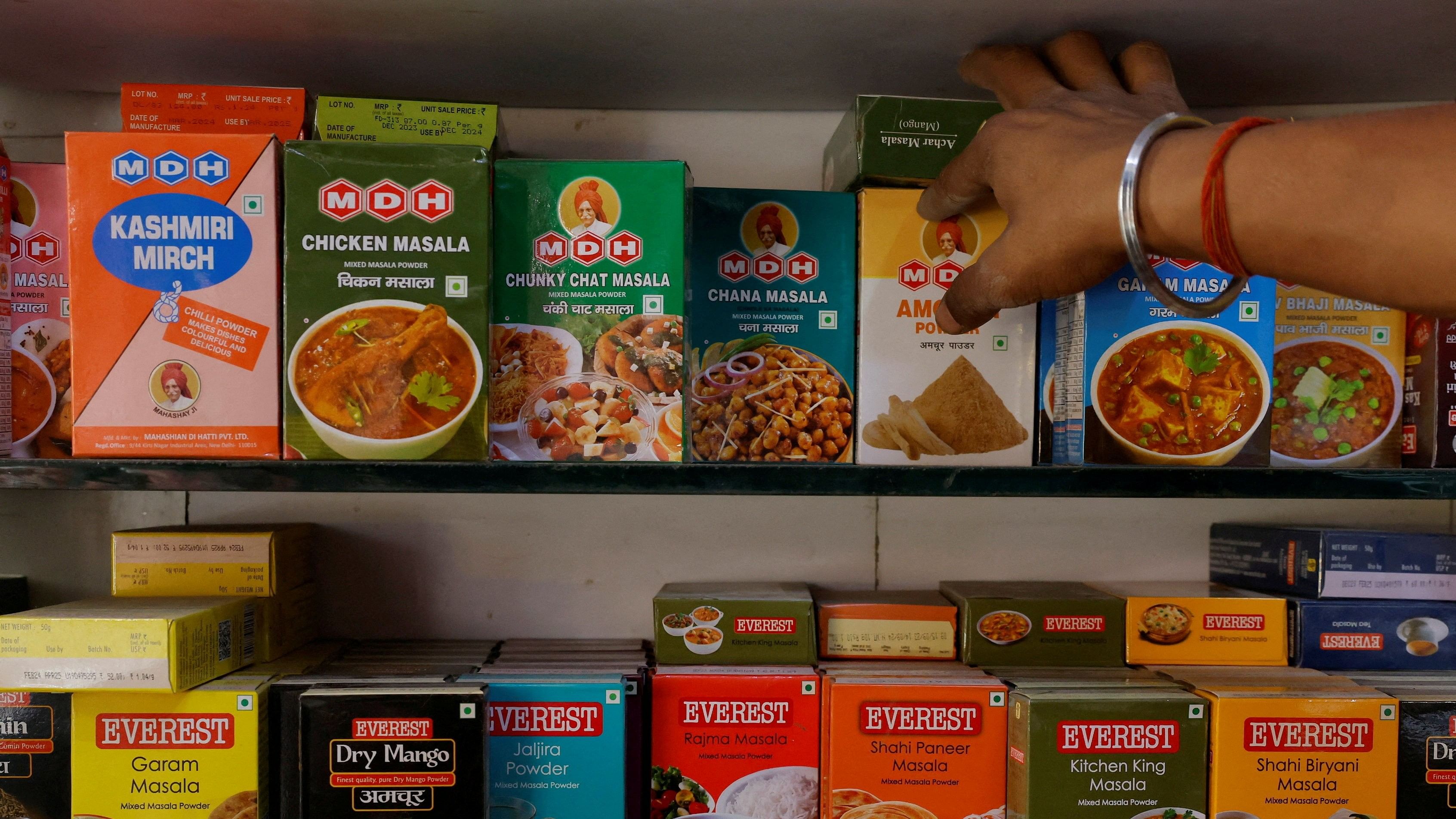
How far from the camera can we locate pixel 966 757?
4.11 feet

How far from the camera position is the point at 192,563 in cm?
135

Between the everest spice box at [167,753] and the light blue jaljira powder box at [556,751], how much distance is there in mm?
320

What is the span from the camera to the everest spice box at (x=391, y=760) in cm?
116

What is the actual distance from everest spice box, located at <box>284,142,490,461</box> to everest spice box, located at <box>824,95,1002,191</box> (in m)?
0.53

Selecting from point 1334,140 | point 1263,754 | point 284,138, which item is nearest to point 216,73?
point 284,138

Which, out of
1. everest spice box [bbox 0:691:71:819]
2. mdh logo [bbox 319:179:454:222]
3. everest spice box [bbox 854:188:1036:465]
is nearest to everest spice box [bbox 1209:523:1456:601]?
everest spice box [bbox 854:188:1036:465]

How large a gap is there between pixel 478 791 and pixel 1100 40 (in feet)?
4.51

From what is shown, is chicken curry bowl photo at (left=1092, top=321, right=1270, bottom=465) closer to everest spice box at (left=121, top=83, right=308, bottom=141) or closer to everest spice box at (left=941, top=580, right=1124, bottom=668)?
everest spice box at (left=941, top=580, right=1124, bottom=668)

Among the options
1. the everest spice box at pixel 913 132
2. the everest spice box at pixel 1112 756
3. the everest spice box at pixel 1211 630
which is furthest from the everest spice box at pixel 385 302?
the everest spice box at pixel 1211 630

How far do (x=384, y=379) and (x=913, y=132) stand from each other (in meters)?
0.80

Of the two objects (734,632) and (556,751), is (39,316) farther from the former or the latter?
(734,632)

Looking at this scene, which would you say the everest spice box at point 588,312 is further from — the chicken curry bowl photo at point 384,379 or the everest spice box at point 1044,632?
the everest spice box at point 1044,632

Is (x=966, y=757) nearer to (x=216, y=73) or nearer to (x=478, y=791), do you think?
(x=478, y=791)

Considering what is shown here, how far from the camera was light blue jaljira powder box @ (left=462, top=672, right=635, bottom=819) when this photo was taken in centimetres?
123
